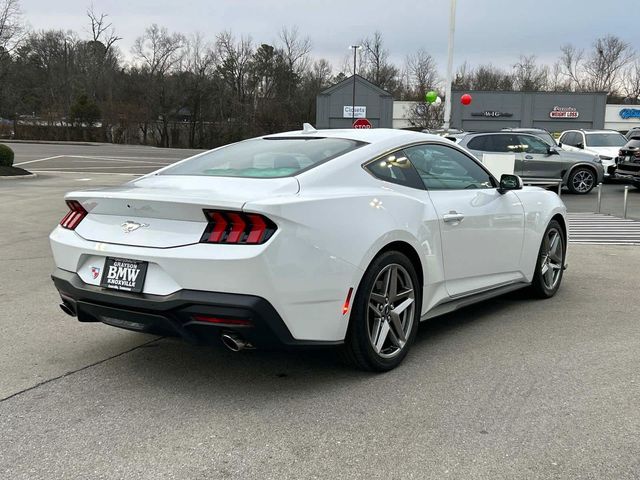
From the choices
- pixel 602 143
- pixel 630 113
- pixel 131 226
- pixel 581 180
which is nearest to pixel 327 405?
pixel 131 226

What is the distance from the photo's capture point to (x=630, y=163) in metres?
17.6

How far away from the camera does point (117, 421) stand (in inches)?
129

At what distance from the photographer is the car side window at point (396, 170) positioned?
4113 millimetres

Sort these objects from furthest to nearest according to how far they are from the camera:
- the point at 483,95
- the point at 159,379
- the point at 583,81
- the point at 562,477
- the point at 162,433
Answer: the point at 583,81 < the point at 483,95 < the point at 159,379 < the point at 162,433 < the point at 562,477

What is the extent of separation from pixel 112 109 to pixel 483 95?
1592 inches

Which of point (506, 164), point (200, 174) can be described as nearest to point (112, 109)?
point (506, 164)

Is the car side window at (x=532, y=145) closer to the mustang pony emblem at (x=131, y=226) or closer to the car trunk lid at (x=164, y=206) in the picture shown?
the car trunk lid at (x=164, y=206)

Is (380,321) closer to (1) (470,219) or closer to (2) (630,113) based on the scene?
(1) (470,219)

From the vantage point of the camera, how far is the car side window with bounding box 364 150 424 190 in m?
4.11

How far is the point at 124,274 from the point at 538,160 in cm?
1581

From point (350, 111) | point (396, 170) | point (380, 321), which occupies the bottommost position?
point (380, 321)

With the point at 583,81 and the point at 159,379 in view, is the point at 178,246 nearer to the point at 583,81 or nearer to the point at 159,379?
the point at 159,379

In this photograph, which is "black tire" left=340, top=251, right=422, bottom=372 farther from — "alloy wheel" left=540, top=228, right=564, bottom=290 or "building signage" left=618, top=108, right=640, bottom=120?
"building signage" left=618, top=108, right=640, bottom=120

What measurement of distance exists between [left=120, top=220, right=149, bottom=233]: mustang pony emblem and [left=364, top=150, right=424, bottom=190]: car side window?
1.49 m
